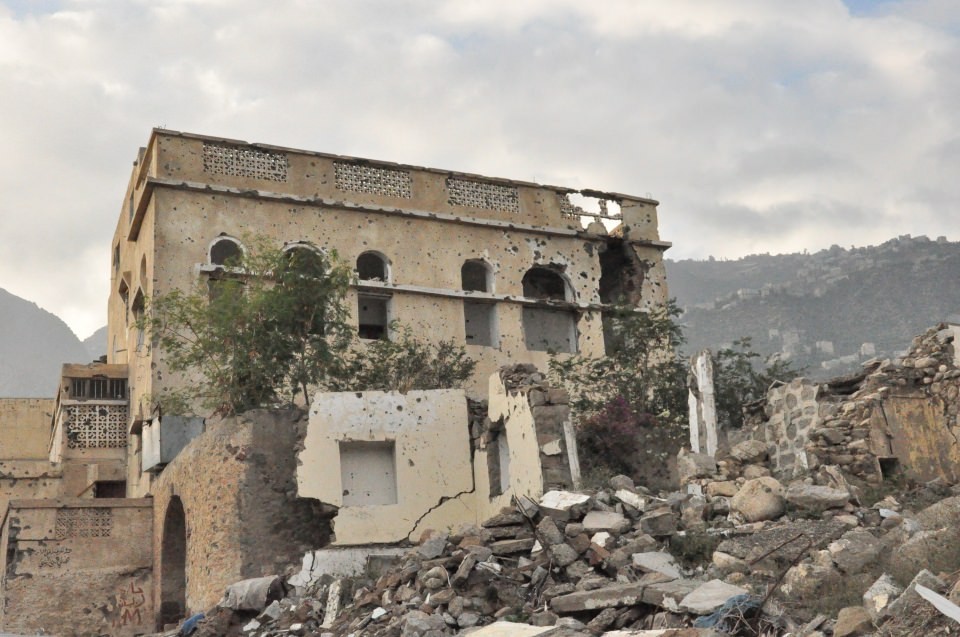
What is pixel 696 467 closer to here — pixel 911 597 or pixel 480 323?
pixel 911 597

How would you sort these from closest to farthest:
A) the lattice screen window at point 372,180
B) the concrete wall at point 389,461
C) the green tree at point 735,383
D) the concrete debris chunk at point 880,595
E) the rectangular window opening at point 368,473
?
the concrete debris chunk at point 880,595 → the concrete wall at point 389,461 → the rectangular window opening at point 368,473 → the green tree at point 735,383 → the lattice screen window at point 372,180

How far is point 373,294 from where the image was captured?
24.9 m

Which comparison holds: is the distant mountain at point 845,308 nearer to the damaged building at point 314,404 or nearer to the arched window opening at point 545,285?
the arched window opening at point 545,285

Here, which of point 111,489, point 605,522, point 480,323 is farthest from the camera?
point 480,323

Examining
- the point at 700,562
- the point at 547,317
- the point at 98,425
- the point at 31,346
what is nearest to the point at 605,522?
the point at 700,562

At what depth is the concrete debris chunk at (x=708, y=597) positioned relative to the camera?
10.3 m

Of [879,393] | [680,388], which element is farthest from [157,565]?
[879,393]

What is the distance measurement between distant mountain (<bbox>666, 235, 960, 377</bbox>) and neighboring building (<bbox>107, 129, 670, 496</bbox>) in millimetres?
24171

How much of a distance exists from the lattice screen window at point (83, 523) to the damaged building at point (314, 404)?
0.10 ft

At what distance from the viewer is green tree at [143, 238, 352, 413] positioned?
1850 centimetres

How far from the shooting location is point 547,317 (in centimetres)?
2689

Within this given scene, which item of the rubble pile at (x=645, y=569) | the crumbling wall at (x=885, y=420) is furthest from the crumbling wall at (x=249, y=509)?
the crumbling wall at (x=885, y=420)

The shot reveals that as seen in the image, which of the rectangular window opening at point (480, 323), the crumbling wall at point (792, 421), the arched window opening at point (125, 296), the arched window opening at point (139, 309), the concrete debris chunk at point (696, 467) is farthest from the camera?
the arched window opening at point (125, 296)

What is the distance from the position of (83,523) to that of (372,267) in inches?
343
